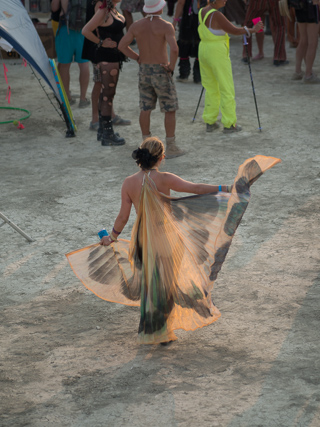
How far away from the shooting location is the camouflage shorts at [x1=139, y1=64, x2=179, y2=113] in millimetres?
7168

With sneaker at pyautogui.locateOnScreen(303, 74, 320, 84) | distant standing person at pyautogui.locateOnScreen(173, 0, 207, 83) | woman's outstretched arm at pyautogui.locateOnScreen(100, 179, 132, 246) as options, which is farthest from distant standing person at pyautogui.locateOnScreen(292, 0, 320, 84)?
woman's outstretched arm at pyautogui.locateOnScreen(100, 179, 132, 246)

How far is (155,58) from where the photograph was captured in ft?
23.4

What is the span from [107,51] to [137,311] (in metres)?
4.09

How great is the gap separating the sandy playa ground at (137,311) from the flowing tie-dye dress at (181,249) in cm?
19

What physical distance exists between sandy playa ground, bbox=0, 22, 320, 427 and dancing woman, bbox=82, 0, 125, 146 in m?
0.28

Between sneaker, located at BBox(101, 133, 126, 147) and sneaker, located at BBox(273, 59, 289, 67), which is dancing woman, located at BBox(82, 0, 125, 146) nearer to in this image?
sneaker, located at BBox(101, 133, 126, 147)

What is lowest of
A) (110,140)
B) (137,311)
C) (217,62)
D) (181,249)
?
(137,311)

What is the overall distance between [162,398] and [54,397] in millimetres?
597

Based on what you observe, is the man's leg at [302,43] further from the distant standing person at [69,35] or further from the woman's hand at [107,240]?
the woman's hand at [107,240]

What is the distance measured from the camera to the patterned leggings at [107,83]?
7659 mm

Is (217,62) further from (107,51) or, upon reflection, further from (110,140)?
(110,140)

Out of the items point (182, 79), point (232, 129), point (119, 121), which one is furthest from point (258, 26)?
point (182, 79)

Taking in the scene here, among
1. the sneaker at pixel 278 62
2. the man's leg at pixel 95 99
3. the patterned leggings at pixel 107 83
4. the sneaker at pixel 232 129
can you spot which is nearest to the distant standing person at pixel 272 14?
the sneaker at pixel 278 62

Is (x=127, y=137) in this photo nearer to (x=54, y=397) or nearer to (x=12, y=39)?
(x=12, y=39)
